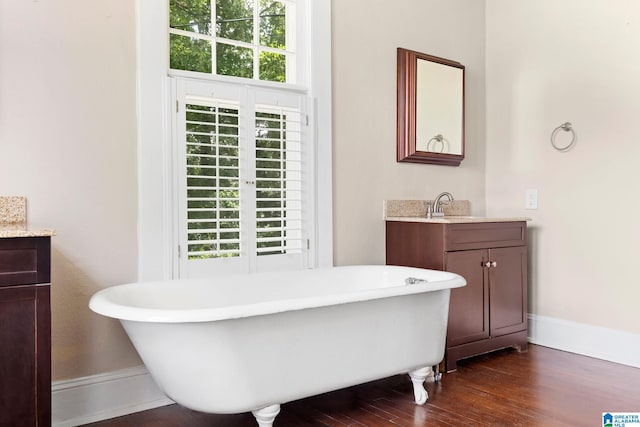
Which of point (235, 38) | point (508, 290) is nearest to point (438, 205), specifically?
point (508, 290)

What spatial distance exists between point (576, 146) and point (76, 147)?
116 inches

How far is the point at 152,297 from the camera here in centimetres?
233

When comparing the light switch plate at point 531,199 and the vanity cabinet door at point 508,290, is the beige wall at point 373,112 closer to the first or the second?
the light switch plate at point 531,199

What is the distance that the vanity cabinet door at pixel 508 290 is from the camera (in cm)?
329

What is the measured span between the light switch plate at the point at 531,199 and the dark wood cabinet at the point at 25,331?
3.07m

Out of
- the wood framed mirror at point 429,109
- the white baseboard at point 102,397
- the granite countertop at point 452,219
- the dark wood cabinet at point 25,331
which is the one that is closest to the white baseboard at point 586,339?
the granite countertop at point 452,219

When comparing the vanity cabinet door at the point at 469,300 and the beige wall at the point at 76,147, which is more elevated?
the beige wall at the point at 76,147

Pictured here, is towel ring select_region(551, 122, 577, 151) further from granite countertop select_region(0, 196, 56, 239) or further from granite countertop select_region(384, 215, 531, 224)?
granite countertop select_region(0, 196, 56, 239)

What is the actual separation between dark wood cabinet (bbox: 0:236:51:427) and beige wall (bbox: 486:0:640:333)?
3.05 meters

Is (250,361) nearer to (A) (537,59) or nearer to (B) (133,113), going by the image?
(B) (133,113)

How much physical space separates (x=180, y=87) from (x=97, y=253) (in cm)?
87

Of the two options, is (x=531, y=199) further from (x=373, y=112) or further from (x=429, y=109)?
(x=373, y=112)

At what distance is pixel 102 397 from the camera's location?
2.38m

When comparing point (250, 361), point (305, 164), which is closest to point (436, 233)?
point (305, 164)
